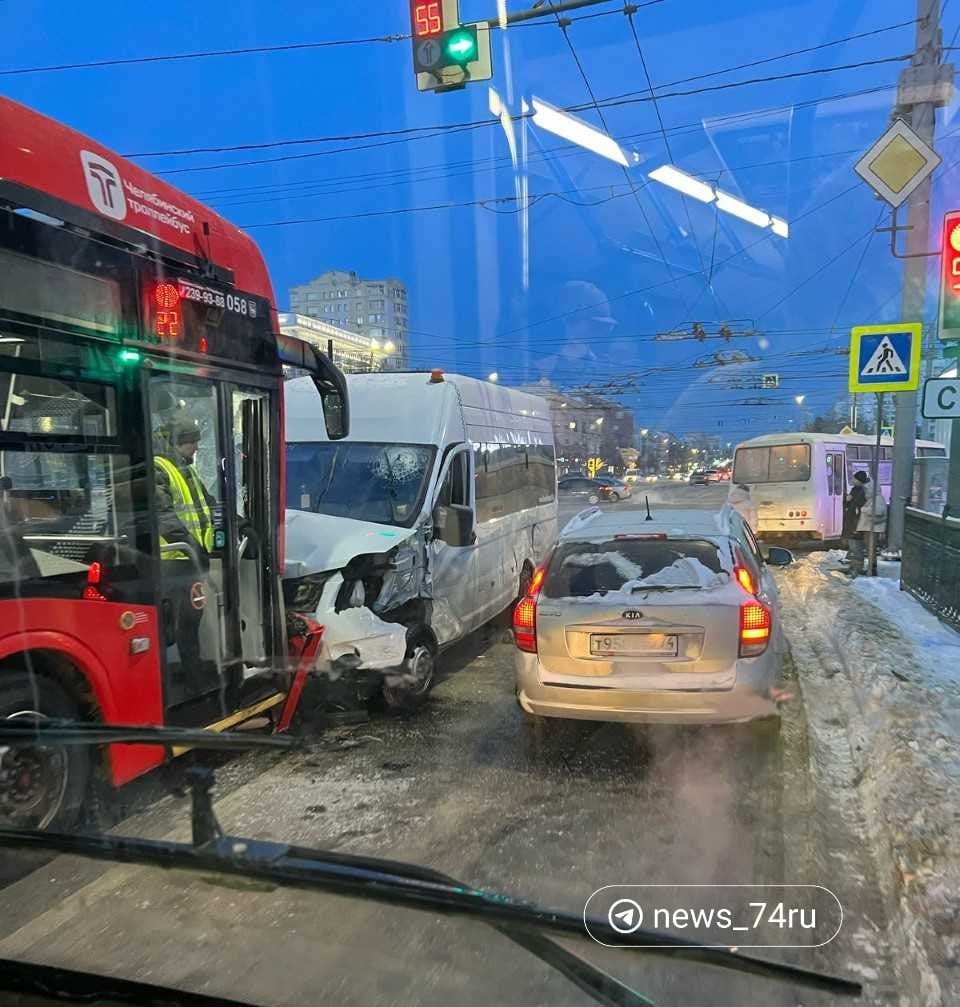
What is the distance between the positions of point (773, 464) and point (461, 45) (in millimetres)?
16267

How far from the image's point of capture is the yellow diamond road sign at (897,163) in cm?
912

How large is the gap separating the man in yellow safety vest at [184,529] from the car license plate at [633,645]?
2424mm

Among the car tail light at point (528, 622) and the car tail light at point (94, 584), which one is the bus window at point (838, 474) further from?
the car tail light at point (94, 584)

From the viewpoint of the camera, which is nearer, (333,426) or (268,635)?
(268,635)

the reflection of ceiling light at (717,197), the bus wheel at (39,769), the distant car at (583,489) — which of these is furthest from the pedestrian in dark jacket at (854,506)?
the distant car at (583,489)

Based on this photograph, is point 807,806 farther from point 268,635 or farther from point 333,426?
point 333,426

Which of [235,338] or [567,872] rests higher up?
[235,338]

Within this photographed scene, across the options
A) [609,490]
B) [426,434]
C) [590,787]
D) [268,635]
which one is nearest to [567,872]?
[590,787]

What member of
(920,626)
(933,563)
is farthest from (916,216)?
(920,626)

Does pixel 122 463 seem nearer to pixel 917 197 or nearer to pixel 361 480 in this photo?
pixel 361 480

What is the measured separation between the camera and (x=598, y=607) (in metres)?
4.89

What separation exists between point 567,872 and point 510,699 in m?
2.85

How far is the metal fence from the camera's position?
8383mm

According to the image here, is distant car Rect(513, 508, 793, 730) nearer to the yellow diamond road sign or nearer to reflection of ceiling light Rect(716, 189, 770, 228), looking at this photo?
the yellow diamond road sign
